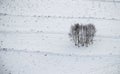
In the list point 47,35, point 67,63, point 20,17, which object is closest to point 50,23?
point 47,35

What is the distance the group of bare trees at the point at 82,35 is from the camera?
1158 cm

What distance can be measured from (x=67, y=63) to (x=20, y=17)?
5.42 metres

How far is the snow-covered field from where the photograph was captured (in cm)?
1045

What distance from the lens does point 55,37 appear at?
491 inches

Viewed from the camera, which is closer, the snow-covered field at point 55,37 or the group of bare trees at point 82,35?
the snow-covered field at point 55,37

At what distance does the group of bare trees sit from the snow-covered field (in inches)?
13.3

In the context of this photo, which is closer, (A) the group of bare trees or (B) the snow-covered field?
(B) the snow-covered field

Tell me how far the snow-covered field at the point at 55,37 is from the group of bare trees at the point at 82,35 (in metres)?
0.34

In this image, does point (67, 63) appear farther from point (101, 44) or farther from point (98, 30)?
point (98, 30)

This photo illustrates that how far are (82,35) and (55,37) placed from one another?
1.80 meters

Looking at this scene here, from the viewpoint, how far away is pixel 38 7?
15102 millimetres

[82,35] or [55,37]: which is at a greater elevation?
[82,35]

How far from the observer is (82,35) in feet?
38.1

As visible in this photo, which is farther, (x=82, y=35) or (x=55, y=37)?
(x=55, y=37)
